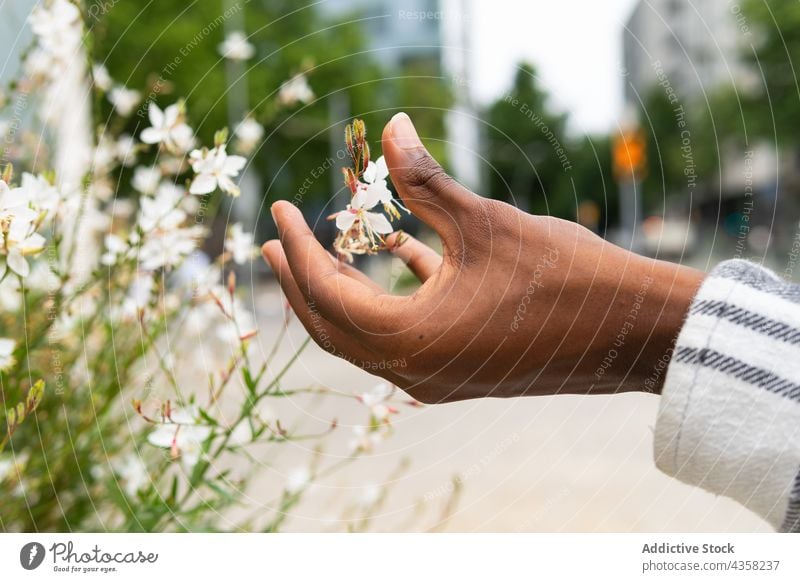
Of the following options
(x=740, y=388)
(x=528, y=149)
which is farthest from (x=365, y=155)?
(x=528, y=149)

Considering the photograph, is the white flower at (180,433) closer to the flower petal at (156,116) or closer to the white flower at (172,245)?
the white flower at (172,245)

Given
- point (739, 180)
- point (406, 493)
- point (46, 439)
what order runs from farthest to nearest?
point (739, 180), point (406, 493), point (46, 439)

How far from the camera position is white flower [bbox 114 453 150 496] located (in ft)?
4.10

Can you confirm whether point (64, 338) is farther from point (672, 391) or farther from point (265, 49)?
point (265, 49)

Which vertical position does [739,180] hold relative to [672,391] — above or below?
above

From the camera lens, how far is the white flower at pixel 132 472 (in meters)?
1.25

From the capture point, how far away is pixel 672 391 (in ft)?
2.30

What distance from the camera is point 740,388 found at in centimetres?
69

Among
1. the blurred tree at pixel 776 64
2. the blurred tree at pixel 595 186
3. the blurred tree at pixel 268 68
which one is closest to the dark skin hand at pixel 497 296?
the blurred tree at pixel 268 68

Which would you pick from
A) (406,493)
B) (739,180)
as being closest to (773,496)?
(406,493)

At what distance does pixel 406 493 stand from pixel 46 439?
1.27 m

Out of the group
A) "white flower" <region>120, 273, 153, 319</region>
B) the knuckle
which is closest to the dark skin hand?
the knuckle

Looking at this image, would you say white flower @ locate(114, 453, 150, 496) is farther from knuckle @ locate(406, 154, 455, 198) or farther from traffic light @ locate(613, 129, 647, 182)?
traffic light @ locate(613, 129, 647, 182)

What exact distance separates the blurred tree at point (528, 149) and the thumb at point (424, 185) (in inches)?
3.1
